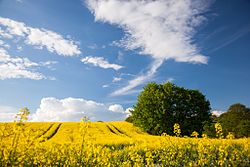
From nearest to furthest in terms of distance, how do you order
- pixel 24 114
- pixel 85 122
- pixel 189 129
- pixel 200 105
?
pixel 24 114, pixel 85 122, pixel 189 129, pixel 200 105

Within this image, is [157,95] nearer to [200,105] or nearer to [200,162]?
[200,105]

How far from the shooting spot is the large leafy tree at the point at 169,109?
42.8 meters

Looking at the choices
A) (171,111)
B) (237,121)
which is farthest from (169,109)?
(237,121)

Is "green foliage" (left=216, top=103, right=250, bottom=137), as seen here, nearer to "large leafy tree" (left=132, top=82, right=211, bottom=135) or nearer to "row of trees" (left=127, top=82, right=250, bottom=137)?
"row of trees" (left=127, top=82, right=250, bottom=137)

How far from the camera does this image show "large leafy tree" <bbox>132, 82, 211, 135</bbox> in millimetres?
42750

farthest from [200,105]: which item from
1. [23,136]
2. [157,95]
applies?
[23,136]

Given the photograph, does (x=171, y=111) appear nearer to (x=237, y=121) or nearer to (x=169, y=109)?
(x=169, y=109)

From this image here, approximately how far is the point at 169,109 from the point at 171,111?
0.57 meters

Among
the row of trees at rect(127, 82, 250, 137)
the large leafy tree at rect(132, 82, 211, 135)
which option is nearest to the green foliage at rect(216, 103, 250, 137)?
the row of trees at rect(127, 82, 250, 137)

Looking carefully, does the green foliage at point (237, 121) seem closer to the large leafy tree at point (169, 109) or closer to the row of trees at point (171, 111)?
the row of trees at point (171, 111)

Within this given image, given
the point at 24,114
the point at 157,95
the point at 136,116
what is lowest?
the point at 24,114

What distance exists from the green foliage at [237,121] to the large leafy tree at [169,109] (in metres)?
5.54

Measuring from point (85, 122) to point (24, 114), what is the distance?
182 cm

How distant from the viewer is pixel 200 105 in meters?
47.8
